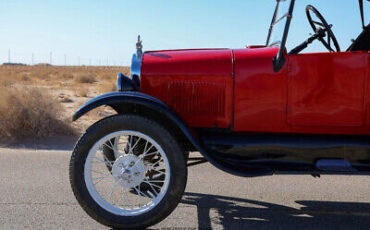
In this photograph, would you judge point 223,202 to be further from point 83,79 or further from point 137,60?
point 83,79

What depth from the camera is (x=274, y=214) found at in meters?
3.32

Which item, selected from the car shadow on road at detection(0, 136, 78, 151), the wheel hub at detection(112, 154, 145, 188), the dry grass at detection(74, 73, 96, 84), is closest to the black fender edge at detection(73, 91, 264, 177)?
the wheel hub at detection(112, 154, 145, 188)

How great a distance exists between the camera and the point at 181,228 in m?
2.99

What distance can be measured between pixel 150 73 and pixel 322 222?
1904mm

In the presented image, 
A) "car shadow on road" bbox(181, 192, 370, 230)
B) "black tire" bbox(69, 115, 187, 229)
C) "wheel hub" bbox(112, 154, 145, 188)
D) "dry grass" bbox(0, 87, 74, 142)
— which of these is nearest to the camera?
"black tire" bbox(69, 115, 187, 229)

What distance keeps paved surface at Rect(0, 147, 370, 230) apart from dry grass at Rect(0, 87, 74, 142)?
193cm

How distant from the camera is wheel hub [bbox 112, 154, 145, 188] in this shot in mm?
2967

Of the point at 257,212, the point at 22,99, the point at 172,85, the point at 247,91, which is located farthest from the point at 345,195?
the point at 22,99

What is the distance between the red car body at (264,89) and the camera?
3.06 metres

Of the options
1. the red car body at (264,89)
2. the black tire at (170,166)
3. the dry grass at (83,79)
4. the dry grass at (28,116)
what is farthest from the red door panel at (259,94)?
the dry grass at (83,79)

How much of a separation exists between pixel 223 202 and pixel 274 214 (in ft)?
1.65

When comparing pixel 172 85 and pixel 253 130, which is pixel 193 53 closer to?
pixel 172 85

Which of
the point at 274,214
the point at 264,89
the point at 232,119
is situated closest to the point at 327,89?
the point at 264,89

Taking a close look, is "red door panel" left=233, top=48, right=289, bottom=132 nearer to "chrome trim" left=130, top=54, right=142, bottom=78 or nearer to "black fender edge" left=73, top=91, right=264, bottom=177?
"black fender edge" left=73, top=91, right=264, bottom=177
